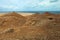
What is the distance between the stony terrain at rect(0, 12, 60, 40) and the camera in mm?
4016

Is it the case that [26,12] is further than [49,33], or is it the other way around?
[26,12]

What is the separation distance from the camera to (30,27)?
4227 millimetres

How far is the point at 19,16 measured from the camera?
4.43 metres

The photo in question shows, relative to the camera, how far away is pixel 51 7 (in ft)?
14.5

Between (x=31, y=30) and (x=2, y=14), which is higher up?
(x=2, y=14)

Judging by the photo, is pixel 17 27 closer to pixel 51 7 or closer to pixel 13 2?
pixel 13 2

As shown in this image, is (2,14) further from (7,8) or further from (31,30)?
(31,30)

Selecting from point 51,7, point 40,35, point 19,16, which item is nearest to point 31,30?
point 40,35

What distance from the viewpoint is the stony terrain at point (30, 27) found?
13.2ft

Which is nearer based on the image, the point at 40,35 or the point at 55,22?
the point at 40,35

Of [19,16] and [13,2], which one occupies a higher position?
[13,2]

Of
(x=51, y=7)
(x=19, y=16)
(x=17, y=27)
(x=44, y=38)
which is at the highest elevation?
(x=51, y=7)

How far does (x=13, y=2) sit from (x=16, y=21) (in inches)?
23.2

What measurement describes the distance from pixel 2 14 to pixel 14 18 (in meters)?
0.39
